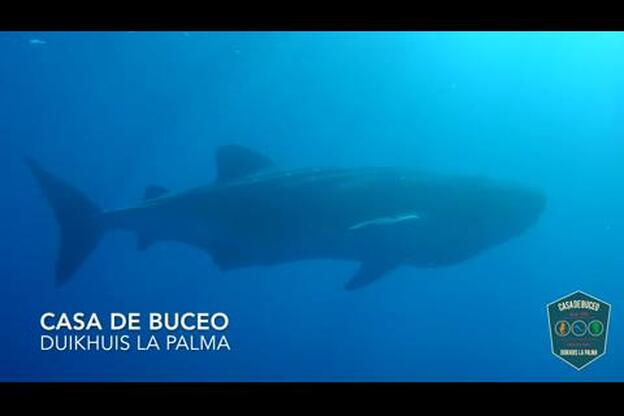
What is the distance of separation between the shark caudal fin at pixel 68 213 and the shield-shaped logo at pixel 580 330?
4193 mm

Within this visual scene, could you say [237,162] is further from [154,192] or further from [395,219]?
[395,219]

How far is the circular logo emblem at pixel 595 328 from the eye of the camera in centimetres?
527

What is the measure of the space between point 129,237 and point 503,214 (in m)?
3.44

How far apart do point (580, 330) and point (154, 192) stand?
3937 millimetres

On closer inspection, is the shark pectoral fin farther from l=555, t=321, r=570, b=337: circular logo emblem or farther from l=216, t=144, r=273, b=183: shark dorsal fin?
l=555, t=321, r=570, b=337: circular logo emblem

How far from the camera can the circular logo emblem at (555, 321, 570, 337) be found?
5.29m

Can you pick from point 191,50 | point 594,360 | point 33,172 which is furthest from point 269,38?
point 594,360

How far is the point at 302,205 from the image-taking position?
5.67 meters

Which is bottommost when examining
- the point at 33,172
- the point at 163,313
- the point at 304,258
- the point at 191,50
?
the point at 163,313

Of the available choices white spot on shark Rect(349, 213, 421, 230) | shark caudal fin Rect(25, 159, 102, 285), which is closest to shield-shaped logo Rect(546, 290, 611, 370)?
white spot on shark Rect(349, 213, 421, 230)

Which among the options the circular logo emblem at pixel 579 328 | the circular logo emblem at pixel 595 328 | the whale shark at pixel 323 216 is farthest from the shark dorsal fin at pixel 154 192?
the circular logo emblem at pixel 595 328

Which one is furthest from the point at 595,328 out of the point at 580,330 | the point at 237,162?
the point at 237,162

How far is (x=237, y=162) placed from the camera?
5.62 m

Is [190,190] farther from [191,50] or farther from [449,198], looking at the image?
[449,198]
